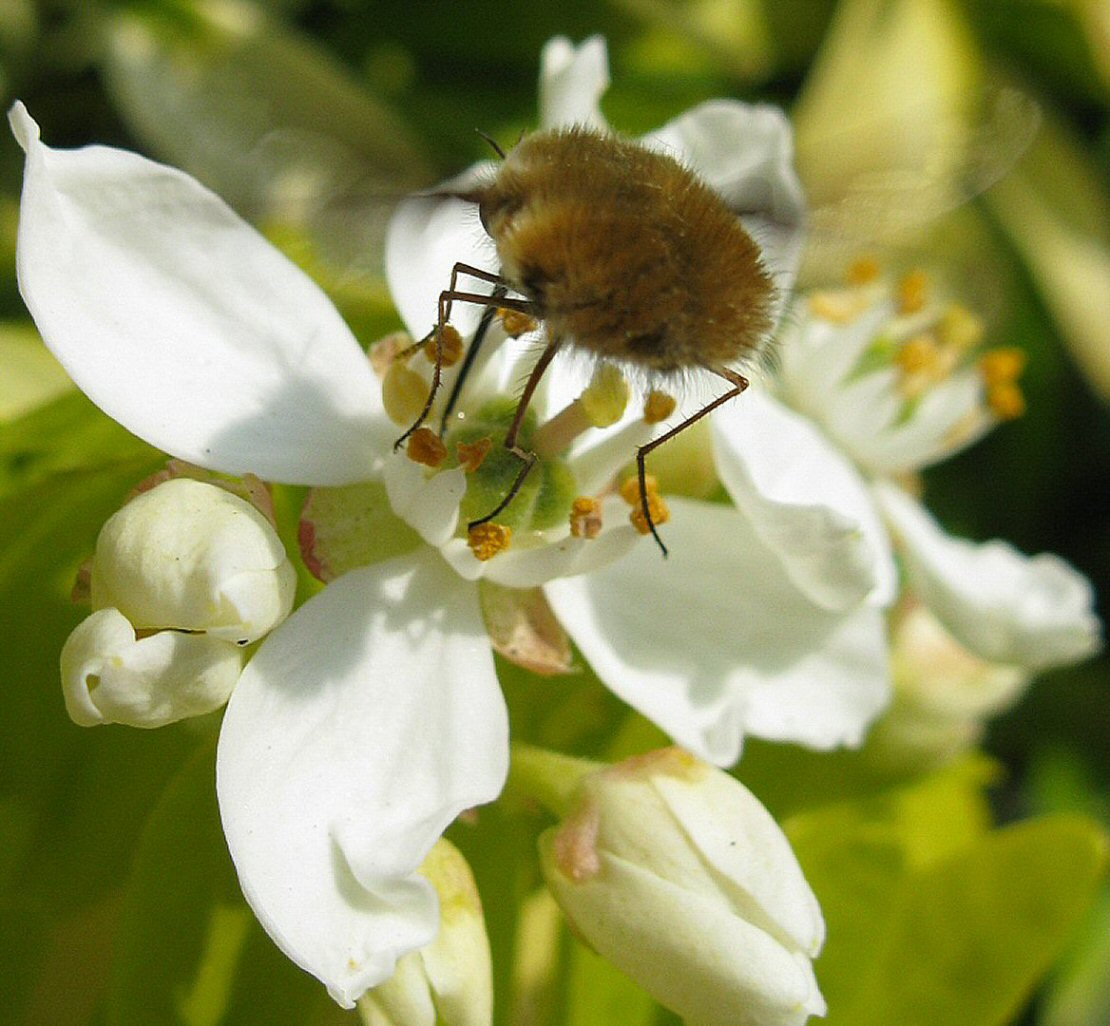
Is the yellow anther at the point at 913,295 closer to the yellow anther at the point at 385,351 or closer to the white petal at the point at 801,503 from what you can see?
the white petal at the point at 801,503

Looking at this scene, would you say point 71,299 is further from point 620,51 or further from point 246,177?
point 620,51

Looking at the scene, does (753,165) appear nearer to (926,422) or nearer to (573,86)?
(573,86)

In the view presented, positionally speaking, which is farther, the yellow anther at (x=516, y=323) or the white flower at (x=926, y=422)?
the white flower at (x=926, y=422)

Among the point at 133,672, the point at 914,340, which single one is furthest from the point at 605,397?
the point at 914,340

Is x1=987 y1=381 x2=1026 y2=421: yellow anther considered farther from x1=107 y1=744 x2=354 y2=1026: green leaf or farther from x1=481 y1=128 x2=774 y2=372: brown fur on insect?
x1=107 y1=744 x2=354 y2=1026: green leaf

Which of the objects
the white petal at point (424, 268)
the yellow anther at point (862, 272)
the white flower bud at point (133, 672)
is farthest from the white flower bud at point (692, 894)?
the yellow anther at point (862, 272)

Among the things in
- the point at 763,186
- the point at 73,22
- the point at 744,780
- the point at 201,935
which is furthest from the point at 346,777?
the point at 73,22
